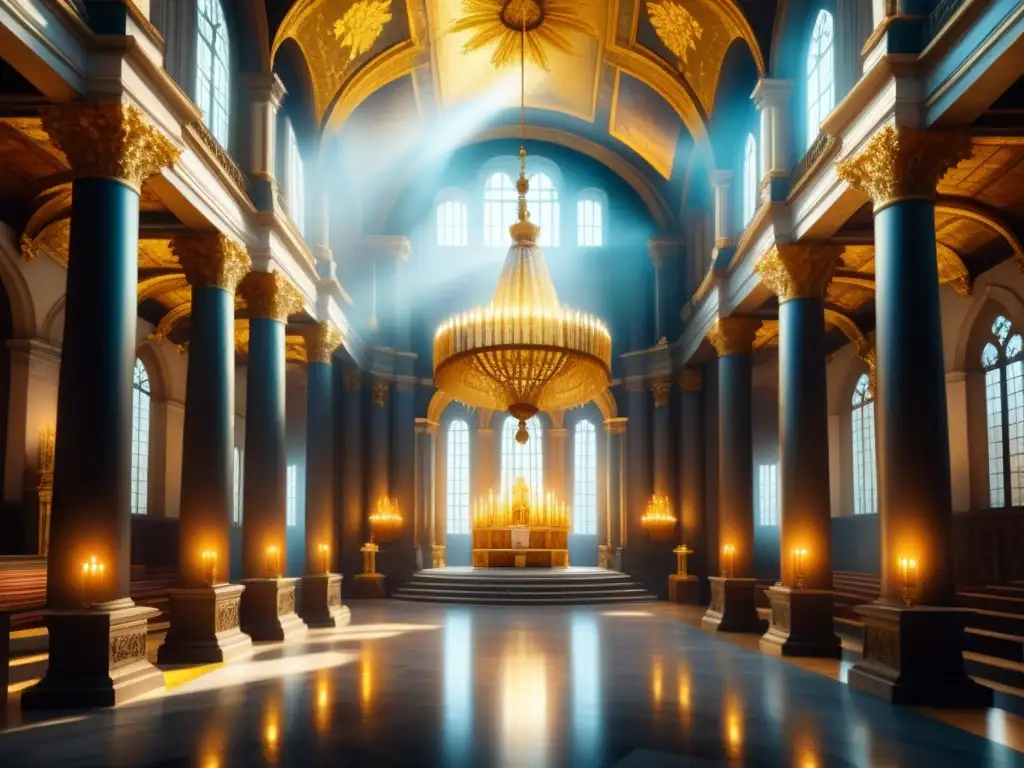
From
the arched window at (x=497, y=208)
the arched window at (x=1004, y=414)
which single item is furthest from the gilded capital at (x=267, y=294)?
the arched window at (x=1004, y=414)

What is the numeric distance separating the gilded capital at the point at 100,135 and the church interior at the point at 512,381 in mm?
40

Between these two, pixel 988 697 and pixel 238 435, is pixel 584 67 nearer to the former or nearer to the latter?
pixel 238 435

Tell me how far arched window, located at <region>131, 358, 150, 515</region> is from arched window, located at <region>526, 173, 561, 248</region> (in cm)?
1190

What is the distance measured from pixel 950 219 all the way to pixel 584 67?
37.3 ft

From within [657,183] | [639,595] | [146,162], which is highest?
[657,183]

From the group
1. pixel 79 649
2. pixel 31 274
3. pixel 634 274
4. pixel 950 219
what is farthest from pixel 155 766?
pixel 634 274

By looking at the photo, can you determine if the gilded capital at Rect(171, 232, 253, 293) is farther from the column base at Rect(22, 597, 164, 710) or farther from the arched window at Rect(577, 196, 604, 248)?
the arched window at Rect(577, 196, 604, 248)

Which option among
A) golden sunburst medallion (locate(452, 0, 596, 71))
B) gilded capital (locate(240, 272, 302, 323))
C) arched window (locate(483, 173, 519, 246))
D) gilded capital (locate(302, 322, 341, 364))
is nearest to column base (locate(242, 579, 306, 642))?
gilded capital (locate(240, 272, 302, 323))

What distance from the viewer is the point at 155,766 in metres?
7.88

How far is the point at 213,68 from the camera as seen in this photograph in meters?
16.2

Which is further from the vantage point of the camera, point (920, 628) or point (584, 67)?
point (584, 67)

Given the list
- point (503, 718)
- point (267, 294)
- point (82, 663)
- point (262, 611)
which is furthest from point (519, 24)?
point (503, 718)

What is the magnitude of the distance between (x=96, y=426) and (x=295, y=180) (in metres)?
10.8

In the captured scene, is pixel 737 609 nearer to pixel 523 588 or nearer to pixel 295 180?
pixel 523 588
